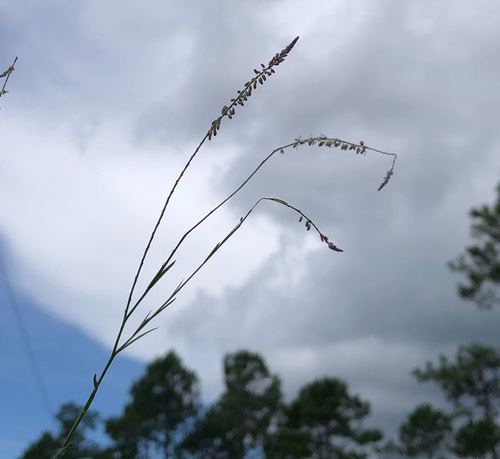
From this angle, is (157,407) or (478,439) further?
(157,407)

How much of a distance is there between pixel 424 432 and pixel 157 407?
68.3 feet

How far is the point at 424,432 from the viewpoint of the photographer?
50.3 metres

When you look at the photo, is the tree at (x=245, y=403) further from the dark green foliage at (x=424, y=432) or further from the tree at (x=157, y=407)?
the dark green foliage at (x=424, y=432)

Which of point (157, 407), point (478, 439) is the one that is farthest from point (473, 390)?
point (157, 407)

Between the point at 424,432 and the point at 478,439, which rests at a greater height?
the point at 424,432

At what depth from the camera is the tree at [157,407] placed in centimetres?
3994

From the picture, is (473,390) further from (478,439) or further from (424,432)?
(424,432)

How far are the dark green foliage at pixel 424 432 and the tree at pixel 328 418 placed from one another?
9.96 m

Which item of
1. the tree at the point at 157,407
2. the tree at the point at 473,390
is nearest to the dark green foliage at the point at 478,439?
the tree at the point at 473,390

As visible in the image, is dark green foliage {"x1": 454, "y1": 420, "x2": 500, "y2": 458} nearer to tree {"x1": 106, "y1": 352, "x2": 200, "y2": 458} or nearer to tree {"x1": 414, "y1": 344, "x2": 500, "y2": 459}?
tree {"x1": 414, "y1": 344, "x2": 500, "y2": 459}

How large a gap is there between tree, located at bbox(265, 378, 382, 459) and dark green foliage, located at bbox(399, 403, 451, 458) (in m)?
9.96

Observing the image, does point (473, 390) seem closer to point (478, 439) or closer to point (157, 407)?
point (478, 439)

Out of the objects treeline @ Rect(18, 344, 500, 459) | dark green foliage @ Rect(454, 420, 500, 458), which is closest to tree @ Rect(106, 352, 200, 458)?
treeline @ Rect(18, 344, 500, 459)

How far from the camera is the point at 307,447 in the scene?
1484 inches
